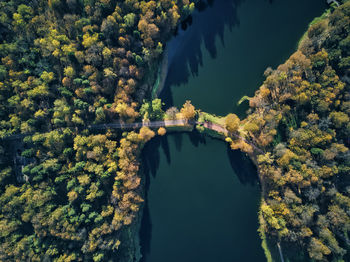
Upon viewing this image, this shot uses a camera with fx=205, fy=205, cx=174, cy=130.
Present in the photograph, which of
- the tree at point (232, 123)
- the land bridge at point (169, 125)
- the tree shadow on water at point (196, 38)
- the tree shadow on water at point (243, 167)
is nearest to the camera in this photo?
the tree at point (232, 123)

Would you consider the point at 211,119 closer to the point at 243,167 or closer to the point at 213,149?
the point at 213,149

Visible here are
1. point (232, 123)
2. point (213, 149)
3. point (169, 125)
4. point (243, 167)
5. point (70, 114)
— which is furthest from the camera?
point (213, 149)

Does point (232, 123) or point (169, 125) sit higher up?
point (169, 125)

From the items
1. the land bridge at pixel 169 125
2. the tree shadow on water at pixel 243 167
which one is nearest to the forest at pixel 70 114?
the land bridge at pixel 169 125

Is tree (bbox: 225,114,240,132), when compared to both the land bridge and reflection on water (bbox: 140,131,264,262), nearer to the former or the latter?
the land bridge

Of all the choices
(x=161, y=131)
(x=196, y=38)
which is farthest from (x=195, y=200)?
(x=196, y=38)

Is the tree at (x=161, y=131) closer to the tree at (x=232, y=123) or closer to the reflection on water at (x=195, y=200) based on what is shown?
the reflection on water at (x=195, y=200)
